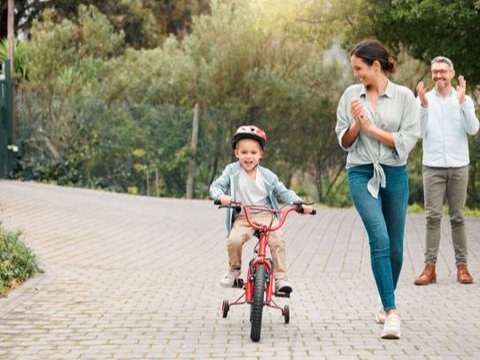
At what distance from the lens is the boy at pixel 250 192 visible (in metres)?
7.91

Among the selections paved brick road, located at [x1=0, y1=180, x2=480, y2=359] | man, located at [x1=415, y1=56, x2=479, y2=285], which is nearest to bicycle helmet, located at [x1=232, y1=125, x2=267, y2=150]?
paved brick road, located at [x1=0, y1=180, x2=480, y2=359]

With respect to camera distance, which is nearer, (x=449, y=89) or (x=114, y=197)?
(x=449, y=89)

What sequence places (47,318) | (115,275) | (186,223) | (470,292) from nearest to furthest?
(47,318), (470,292), (115,275), (186,223)

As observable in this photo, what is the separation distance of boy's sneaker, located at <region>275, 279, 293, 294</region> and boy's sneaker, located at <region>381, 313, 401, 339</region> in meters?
0.76

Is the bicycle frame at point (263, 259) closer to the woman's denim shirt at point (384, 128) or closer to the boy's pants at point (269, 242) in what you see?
the boy's pants at point (269, 242)

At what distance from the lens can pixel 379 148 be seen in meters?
7.56

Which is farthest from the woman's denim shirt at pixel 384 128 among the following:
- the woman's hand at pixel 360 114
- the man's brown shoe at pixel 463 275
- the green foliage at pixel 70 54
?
the green foliage at pixel 70 54

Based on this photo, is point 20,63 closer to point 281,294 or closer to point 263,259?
point 281,294

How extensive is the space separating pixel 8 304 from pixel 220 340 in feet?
7.59

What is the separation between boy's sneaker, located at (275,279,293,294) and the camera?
7859 mm

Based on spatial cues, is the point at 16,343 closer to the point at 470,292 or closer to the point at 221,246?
the point at 470,292

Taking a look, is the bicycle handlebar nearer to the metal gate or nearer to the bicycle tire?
the bicycle tire

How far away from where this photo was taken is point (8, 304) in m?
9.02

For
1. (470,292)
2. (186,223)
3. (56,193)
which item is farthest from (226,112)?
(470,292)
